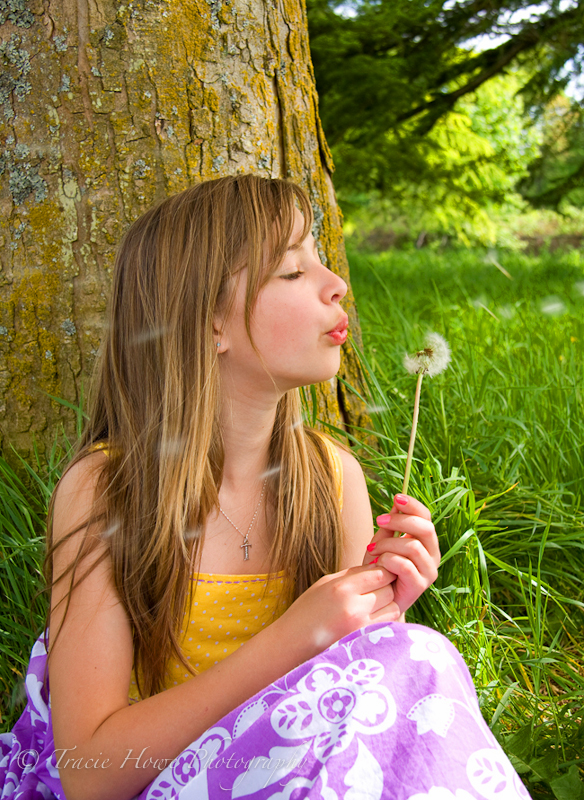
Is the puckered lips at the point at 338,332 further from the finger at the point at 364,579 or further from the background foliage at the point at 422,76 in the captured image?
the background foliage at the point at 422,76

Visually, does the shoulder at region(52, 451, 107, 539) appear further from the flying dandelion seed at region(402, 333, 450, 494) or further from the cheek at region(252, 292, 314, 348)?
the flying dandelion seed at region(402, 333, 450, 494)

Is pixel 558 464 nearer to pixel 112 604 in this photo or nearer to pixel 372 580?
pixel 372 580

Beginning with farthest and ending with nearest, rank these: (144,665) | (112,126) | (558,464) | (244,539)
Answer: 1. (558,464)
2. (112,126)
3. (244,539)
4. (144,665)

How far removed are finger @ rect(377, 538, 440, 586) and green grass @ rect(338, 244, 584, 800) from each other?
0.38 m

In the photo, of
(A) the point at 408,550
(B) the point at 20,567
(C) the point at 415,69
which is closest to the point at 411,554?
(A) the point at 408,550

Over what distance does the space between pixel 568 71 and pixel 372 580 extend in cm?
511

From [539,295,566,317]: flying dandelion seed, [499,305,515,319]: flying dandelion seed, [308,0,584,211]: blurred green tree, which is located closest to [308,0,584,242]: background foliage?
[308,0,584,211]: blurred green tree

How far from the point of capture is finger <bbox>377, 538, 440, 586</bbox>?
1.04 metres

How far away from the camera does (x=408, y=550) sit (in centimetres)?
104

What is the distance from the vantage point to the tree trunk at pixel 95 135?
1581 millimetres

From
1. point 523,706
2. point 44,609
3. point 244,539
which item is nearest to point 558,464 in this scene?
point 523,706

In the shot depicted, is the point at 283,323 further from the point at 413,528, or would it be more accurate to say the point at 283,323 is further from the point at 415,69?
the point at 415,69

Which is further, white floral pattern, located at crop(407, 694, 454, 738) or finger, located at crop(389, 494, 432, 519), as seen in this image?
finger, located at crop(389, 494, 432, 519)

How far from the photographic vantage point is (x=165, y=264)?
1233 mm
